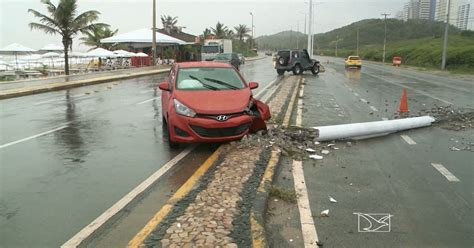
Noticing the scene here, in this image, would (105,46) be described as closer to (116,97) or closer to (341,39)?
(116,97)

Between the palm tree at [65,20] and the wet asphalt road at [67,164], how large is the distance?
1927 centimetres

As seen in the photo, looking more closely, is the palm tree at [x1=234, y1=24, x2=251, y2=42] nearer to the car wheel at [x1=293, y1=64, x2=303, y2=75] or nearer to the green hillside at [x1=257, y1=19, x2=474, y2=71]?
the green hillside at [x1=257, y1=19, x2=474, y2=71]

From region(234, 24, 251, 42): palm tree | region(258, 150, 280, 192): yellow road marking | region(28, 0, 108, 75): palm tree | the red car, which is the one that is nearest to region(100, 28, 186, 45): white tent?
region(28, 0, 108, 75): palm tree

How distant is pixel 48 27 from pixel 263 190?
98.7 ft

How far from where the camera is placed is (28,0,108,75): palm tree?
102ft

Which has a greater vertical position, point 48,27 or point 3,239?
point 48,27

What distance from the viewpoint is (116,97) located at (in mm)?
17531

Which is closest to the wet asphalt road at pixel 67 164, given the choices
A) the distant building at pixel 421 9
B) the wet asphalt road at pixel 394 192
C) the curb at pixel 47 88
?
the wet asphalt road at pixel 394 192

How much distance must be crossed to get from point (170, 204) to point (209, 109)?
9.77ft

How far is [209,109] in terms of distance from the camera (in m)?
7.88

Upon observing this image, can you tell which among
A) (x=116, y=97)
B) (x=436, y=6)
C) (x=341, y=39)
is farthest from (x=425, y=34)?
(x=116, y=97)

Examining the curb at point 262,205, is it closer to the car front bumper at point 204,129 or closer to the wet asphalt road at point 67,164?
the car front bumper at point 204,129

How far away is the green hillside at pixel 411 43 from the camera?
5688 centimetres

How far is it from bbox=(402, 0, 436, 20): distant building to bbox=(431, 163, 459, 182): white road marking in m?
63.5
